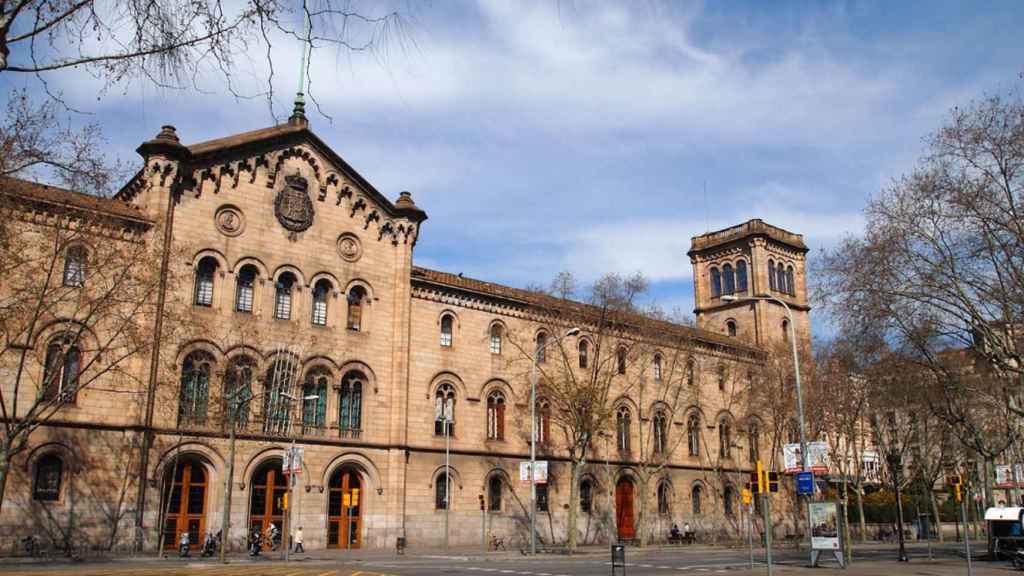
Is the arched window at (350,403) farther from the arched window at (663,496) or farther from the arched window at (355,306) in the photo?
the arched window at (663,496)

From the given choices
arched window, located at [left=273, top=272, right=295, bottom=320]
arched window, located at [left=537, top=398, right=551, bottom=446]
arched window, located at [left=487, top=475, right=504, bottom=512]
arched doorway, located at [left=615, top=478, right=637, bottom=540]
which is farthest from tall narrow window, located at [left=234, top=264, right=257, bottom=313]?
arched doorway, located at [left=615, top=478, right=637, bottom=540]

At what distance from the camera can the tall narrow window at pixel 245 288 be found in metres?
38.8

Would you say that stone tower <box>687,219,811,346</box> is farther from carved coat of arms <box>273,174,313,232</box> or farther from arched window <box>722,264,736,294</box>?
carved coat of arms <box>273,174,313,232</box>

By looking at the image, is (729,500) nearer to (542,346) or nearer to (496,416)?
(542,346)

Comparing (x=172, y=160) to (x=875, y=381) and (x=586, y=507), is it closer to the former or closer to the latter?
(x=586, y=507)

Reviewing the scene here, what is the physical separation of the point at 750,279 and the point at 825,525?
136ft

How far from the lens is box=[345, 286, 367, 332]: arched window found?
42.3 metres

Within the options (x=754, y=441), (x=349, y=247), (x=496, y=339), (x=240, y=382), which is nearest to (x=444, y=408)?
A: (x=496, y=339)

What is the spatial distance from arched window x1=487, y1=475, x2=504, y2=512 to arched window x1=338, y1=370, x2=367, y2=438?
8401 mm

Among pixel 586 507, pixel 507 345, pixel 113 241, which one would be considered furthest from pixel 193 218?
pixel 586 507

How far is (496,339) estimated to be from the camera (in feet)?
159

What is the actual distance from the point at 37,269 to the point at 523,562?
2014cm

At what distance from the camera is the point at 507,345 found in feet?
160

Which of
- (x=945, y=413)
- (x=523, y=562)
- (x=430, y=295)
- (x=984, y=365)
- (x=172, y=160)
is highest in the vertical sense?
(x=172, y=160)
